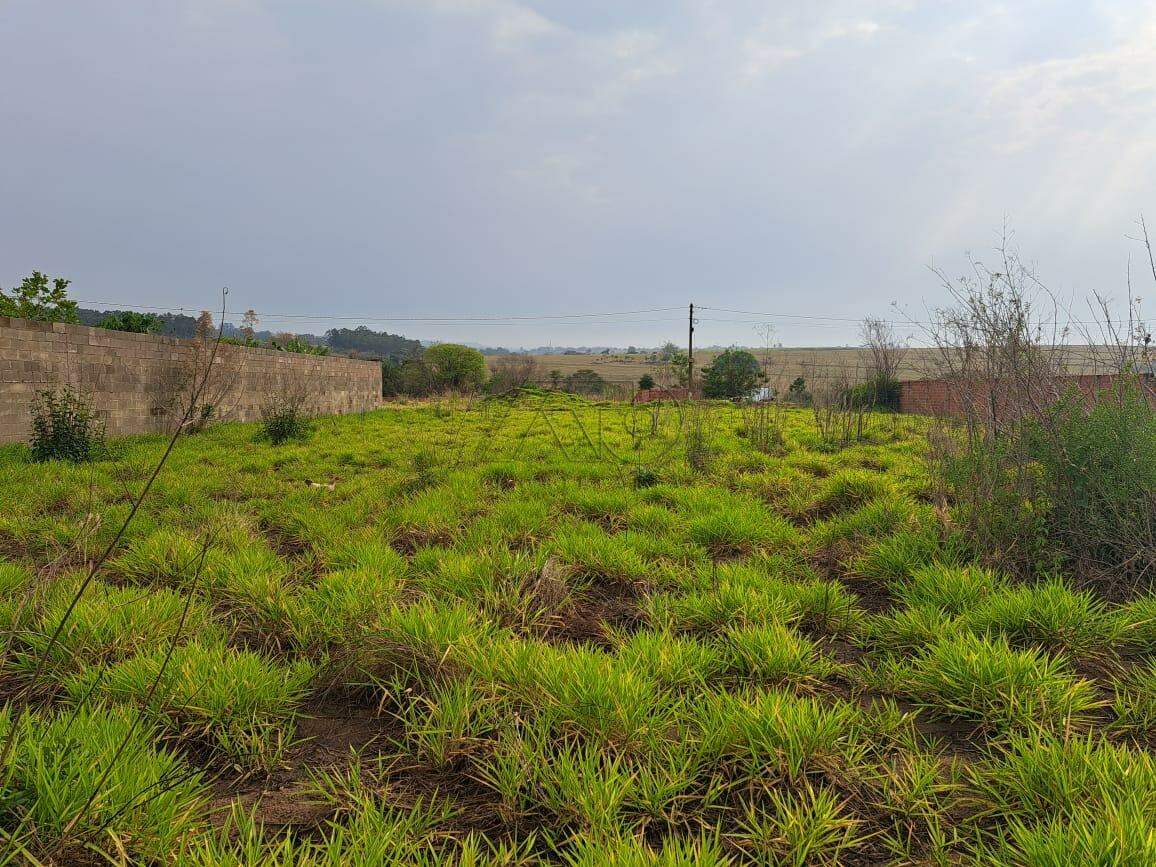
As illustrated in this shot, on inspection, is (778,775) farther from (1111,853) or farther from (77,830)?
(77,830)

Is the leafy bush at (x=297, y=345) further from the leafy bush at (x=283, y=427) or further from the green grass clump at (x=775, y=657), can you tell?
the green grass clump at (x=775, y=657)

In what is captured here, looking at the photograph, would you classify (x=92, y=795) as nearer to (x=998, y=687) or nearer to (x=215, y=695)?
(x=215, y=695)

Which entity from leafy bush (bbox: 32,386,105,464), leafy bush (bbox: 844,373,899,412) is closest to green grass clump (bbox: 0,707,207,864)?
leafy bush (bbox: 32,386,105,464)

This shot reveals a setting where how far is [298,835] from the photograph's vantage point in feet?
5.31

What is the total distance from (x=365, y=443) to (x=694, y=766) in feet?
30.0

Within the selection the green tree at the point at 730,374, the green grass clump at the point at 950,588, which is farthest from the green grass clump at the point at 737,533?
the green tree at the point at 730,374

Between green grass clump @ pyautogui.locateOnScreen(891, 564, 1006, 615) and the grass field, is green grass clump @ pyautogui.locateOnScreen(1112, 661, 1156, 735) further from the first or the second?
green grass clump @ pyautogui.locateOnScreen(891, 564, 1006, 615)

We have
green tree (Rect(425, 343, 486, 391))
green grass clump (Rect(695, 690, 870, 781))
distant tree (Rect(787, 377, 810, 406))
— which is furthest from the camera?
green tree (Rect(425, 343, 486, 391))

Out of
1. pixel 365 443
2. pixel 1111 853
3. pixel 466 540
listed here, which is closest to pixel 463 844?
Result: pixel 1111 853

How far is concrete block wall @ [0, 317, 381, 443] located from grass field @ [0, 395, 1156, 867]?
8.67 feet

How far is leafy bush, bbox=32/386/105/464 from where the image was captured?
289 inches

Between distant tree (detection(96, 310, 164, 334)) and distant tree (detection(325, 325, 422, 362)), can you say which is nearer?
distant tree (detection(96, 310, 164, 334))

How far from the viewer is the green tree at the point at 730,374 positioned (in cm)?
2842

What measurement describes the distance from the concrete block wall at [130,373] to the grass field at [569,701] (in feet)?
8.67
